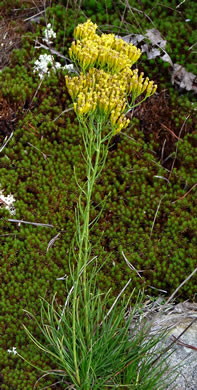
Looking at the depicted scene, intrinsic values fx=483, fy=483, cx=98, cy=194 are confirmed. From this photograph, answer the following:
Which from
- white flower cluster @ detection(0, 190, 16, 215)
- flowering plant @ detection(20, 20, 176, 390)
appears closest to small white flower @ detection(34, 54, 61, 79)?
white flower cluster @ detection(0, 190, 16, 215)

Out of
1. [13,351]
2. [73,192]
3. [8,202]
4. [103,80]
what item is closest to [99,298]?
[13,351]

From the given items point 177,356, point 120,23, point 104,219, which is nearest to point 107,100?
point 104,219

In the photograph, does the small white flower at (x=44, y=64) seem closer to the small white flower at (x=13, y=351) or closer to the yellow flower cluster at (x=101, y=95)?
the yellow flower cluster at (x=101, y=95)

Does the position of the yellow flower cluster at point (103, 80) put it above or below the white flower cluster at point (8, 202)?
above

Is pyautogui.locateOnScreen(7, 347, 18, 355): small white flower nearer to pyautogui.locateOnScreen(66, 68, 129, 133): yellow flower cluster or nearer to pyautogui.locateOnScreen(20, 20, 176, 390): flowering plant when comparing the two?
pyautogui.locateOnScreen(20, 20, 176, 390): flowering plant

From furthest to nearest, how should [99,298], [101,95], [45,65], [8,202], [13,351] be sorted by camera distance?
[45,65] < [8,202] < [13,351] < [99,298] < [101,95]

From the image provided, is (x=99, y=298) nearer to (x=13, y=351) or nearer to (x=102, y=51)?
(x=13, y=351)

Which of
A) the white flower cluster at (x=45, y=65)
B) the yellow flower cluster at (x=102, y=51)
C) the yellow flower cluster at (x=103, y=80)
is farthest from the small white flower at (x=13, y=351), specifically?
the white flower cluster at (x=45, y=65)
